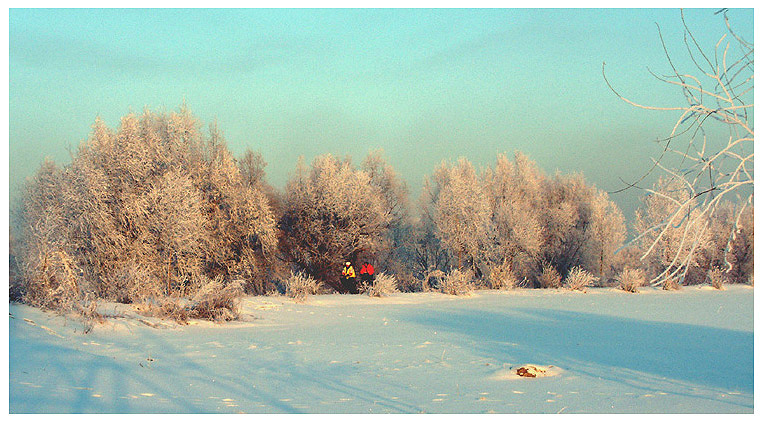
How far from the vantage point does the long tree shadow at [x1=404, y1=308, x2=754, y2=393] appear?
6.80 metres

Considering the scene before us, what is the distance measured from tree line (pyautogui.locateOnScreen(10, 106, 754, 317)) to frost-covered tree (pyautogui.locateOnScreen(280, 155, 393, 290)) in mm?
57

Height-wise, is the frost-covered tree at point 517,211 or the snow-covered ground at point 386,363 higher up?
the frost-covered tree at point 517,211

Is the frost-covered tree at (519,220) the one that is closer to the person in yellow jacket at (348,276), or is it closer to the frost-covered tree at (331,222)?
the frost-covered tree at (331,222)

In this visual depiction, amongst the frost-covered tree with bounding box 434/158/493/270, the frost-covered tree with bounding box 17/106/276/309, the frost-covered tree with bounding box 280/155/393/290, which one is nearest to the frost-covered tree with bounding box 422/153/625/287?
the frost-covered tree with bounding box 434/158/493/270

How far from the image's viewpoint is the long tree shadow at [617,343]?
22.3 feet

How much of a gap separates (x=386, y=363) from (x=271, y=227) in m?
14.4

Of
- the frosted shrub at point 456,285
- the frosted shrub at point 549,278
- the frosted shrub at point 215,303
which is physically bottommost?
the frosted shrub at point 549,278

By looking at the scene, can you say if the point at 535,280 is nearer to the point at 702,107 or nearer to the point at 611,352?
the point at 611,352

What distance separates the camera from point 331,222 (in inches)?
928

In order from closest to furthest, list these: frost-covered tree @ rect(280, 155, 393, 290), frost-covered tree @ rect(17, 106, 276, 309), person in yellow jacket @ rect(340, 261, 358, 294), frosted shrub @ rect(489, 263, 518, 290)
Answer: frost-covered tree @ rect(17, 106, 276, 309) < person in yellow jacket @ rect(340, 261, 358, 294) < frosted shrub @ rect(489, 263, 518, 290) < frost-covered tree @ rect(280, 155, 393, 290)

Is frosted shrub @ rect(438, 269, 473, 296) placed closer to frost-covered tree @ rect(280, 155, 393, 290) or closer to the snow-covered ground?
frost-covered tree @ rect(280, 155, 393, 290)

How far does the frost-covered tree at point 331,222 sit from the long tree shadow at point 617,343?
433 inches

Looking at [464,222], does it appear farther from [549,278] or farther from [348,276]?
[348,276]

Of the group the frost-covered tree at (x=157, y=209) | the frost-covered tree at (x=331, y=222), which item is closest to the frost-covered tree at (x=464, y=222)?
the frost-covered tree at (x=331, y=222)
